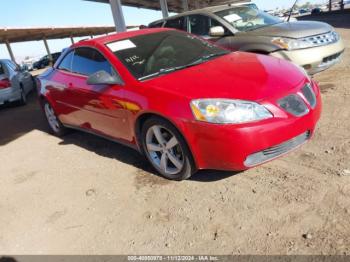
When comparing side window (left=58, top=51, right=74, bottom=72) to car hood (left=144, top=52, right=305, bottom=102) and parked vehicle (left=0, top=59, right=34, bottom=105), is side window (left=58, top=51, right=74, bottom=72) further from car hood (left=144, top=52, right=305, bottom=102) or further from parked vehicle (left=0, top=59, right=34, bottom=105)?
parked vehicle (left=0, top=59, right=34, bottom=105)

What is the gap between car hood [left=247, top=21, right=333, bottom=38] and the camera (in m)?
6.06

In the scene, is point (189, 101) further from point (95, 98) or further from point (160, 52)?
point (95, 98)

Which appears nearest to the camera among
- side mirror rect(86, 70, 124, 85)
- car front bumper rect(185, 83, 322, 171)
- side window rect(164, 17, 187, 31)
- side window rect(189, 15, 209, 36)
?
car front bumper rect(185, 83, 322, 171)

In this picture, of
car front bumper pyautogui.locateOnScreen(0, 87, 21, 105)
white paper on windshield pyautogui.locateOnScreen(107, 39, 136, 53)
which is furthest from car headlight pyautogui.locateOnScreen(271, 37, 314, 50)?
car front bumper pyautogui.locateOnScreen(0, 87, 21, 105)

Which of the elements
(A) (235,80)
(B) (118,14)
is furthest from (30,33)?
(A) (235,80)

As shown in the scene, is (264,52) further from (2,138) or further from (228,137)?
(2,138)

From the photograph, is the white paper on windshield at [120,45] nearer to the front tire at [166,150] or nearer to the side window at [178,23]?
the front tire at [166,150]

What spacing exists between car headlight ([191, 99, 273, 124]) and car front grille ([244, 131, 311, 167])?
1.07 feet

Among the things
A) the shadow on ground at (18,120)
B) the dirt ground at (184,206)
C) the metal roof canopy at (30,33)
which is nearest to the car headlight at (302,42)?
the dirt ground at (184,206)

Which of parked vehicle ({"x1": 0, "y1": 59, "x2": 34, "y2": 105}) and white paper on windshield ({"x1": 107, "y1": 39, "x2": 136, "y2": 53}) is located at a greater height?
white paper on windshield ({"x1": 107, "y1": 39, "x2": 136, "y2": 53})

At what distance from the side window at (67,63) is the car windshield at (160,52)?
1.10 m

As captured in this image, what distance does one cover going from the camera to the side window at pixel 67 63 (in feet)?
18.2

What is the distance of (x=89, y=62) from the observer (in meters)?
4.94

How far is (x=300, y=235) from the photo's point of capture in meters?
2.79
